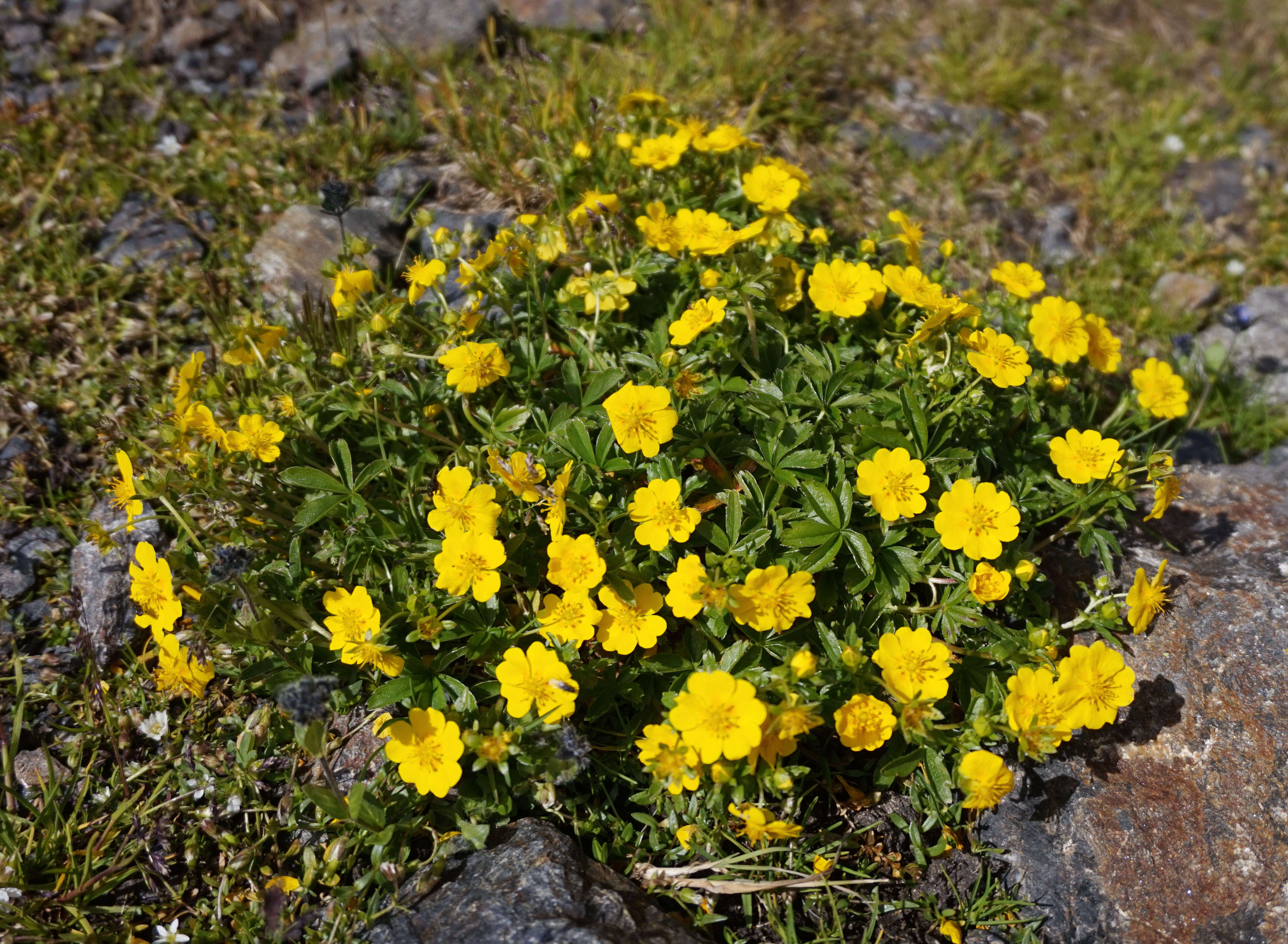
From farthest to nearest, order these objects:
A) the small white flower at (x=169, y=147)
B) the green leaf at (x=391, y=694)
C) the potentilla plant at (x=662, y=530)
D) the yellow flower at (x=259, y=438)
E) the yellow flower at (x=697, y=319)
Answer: the small white flower at (x=169, y=147) → the yellow flower at (x=697, y=319) → the yellow flower at (x=259, y=438) → the green leaf at (x=391, y=694) → the potentilla plant at (x=662, y=530)

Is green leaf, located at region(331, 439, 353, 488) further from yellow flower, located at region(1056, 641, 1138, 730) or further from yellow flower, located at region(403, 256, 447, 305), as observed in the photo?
yellow flower, located at region(1056, 641, 1138, 730)

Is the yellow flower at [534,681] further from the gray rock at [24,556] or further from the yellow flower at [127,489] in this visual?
the gray rock at [24,556]

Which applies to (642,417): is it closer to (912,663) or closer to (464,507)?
(464,507)

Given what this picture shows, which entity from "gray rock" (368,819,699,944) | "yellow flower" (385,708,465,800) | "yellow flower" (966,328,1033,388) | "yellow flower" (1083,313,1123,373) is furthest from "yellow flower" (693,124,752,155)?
"gray rock" (368,819,699,944)

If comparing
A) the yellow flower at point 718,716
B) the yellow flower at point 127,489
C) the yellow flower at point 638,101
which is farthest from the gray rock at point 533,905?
the yellow flower at point 638,101

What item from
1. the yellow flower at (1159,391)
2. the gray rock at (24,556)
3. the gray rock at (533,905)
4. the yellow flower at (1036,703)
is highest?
the yellow flower at (1159,391)

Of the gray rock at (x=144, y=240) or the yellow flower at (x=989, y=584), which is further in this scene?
the gray rock at (x=144, y=240)
